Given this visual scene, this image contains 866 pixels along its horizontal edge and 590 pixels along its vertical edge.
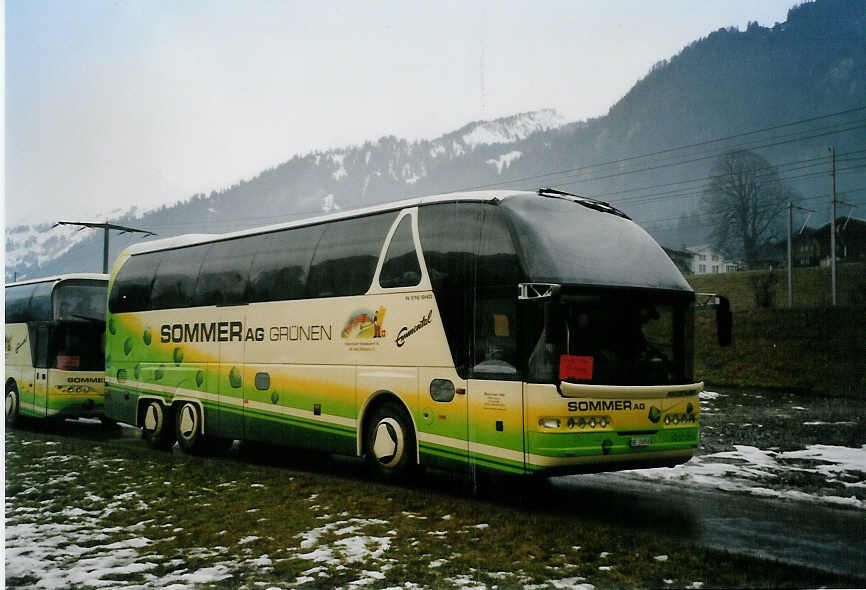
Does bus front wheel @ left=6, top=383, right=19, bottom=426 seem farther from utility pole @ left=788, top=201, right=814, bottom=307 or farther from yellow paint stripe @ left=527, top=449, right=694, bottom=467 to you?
utility pole @ left=788, top=201, right=814, bottom=307

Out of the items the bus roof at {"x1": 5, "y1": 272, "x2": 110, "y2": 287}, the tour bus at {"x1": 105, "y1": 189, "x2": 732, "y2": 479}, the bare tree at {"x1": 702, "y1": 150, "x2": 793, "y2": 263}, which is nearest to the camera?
the tour bus at {"x1": 105, "y1": 189, "x2": 732, "y2": 479}

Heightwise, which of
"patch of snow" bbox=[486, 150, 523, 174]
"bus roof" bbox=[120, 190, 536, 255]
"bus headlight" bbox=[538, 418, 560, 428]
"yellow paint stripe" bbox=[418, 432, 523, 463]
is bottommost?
"yellow paint stripe" bbox=[418, 432, 523, 463]

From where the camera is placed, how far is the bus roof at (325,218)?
9891 millimetres

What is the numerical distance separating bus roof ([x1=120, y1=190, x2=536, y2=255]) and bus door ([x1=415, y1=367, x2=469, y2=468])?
2000 millimetres

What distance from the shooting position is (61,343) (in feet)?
59.0

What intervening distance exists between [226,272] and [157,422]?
325 centimetres

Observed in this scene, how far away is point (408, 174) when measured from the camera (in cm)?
1738

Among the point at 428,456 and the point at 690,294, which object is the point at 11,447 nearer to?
the point at 428,456

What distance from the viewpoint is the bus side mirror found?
10.3 metres

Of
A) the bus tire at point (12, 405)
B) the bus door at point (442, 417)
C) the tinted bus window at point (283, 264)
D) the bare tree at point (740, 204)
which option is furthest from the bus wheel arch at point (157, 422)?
the bare tree at point (740, 204)

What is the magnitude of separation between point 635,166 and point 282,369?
24.4 metres

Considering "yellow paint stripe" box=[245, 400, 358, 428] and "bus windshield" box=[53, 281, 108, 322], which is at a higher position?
"bus windshield" box=[53, 281, 108, 322]

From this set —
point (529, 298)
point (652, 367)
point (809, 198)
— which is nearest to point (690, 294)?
point (652, 367)

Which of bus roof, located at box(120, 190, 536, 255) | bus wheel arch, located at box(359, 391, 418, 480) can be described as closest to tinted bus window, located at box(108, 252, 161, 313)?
bus roof, located at box(120, 190, 536, 255)
